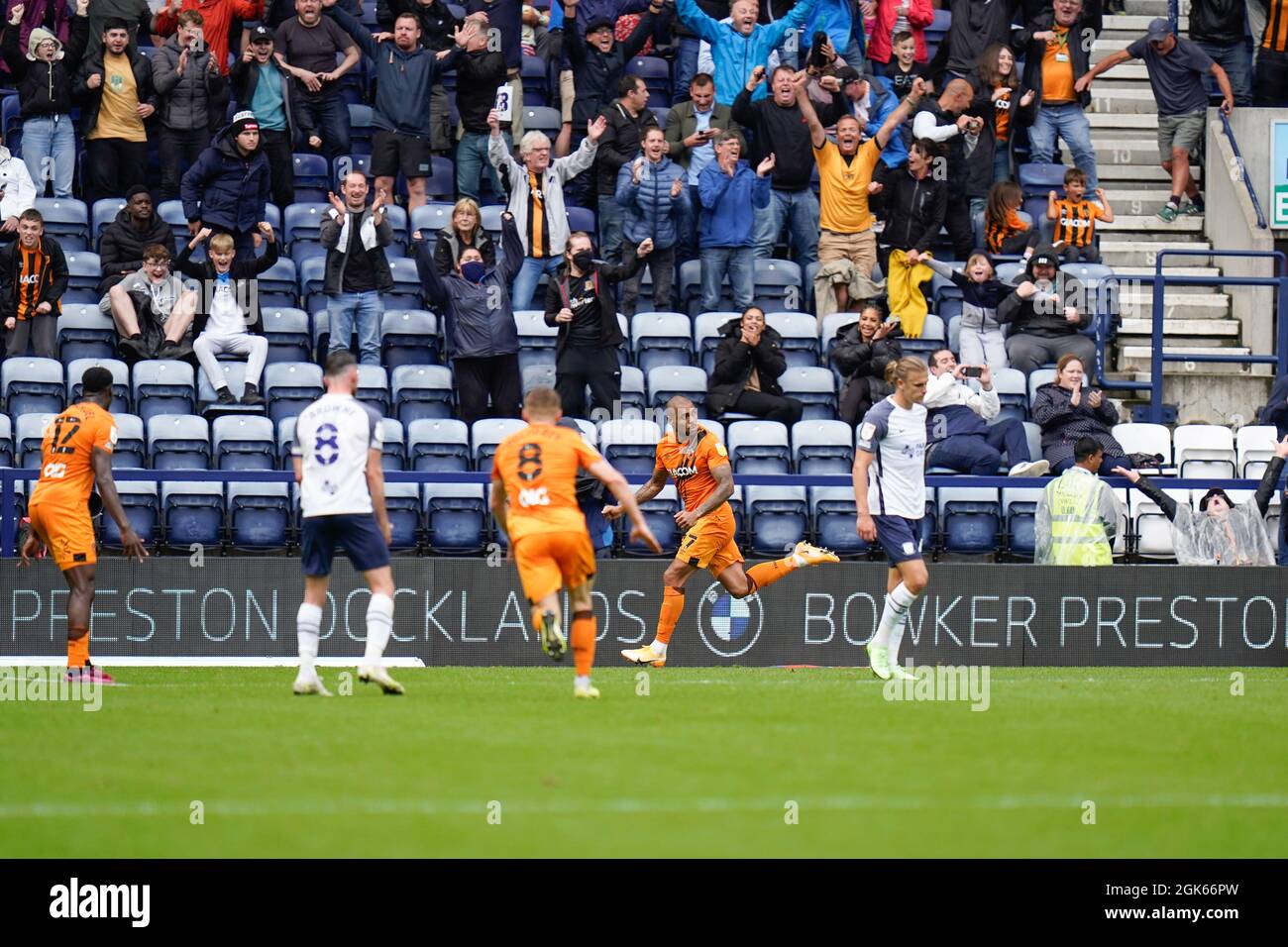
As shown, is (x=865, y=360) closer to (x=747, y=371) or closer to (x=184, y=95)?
(x=747, y=371)

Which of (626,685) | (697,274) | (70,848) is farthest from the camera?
(697,274)

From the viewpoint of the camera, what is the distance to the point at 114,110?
20922 millimetres

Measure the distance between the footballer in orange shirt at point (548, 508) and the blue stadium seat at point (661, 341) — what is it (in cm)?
821

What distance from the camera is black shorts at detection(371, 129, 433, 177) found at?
834 inches

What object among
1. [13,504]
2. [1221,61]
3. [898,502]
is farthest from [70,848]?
[1221,61]

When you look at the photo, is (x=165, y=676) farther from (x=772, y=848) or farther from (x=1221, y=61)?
(x=1221, y=61)

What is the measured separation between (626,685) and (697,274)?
27.8ft

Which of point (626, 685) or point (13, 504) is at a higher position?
point (13, 504)

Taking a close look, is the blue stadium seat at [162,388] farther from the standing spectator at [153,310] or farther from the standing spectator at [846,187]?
the standing spectator at [846,187]

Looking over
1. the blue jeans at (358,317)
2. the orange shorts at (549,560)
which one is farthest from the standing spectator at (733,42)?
the orange shorts at (549,560)

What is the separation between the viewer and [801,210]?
21.8m

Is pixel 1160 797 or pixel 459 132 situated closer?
pixel 1160 797

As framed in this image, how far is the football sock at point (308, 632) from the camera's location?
481 inches

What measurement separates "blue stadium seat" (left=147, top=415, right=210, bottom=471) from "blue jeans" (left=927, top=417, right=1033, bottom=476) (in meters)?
7.09
